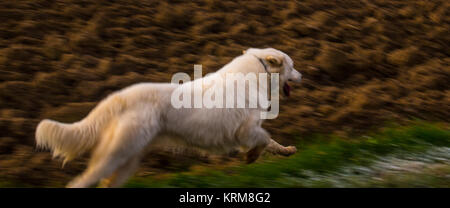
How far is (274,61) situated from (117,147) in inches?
80.6

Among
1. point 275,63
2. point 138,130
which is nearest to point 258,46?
point 275,63

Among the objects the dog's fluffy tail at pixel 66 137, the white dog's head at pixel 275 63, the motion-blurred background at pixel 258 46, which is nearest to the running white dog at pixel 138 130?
the dog's fluffy tail at pixel 66 137

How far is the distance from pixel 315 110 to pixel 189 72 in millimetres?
1903

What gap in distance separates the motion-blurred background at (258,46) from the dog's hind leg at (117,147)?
2.41 ft

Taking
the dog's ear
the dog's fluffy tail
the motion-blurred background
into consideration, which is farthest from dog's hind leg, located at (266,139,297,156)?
the dog's fluffy tail

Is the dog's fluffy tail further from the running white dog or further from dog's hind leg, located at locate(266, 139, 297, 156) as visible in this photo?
dog's hind leg, located at locate(266, 139, 297, 156)

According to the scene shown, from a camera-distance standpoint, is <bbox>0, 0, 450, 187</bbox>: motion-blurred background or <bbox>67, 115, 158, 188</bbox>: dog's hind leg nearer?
<bbox>67, 115, 158, 188</bbox>: dog's hind leg

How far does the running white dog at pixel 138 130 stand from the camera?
19.4 feet

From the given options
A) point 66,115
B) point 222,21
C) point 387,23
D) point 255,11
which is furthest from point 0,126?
point 387,23

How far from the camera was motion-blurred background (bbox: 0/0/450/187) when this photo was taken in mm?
7113

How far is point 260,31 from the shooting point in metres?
11.2

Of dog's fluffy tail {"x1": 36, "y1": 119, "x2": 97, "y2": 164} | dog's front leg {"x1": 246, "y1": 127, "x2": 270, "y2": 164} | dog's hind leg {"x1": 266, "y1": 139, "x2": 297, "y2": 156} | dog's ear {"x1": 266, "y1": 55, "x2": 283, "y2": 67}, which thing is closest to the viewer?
dog's fluffy tail {"x1": 36, "y1": 119, "x2": 97, "y2": 164}

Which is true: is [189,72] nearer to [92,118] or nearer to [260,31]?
[260,31]

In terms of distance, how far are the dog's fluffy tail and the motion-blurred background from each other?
902mm
